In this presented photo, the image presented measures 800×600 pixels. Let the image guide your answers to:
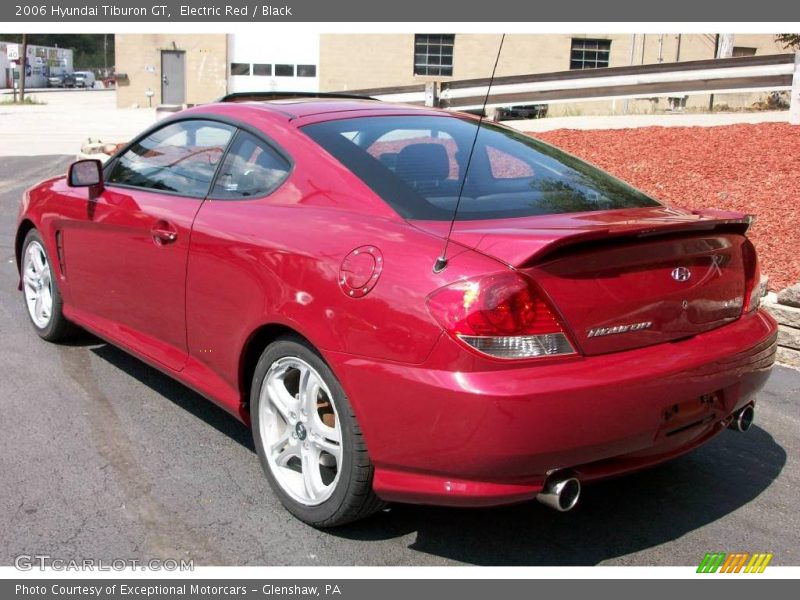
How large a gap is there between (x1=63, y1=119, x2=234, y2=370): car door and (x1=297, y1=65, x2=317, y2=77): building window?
103ft

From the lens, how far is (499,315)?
2.91 meters

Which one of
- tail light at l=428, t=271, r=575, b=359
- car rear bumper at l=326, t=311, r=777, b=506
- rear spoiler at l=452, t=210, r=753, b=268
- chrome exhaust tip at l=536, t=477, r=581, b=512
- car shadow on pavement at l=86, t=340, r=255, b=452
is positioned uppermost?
rear spoiler at l=452, t=210, r=753, b=268

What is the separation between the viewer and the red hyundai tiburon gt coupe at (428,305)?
9.64 ft

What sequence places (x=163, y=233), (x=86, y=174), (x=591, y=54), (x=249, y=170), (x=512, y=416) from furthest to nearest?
(x=591, y=54), (x=86, y=174), (x=163, y=233), (x=249, y=170), (x=512, y=416)

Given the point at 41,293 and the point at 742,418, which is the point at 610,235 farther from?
the point at 41,293

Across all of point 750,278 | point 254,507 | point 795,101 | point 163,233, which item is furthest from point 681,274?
point 795,101

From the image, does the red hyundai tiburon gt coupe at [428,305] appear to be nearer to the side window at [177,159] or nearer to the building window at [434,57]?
the side window at [177,159]

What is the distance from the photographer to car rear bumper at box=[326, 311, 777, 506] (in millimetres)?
2875

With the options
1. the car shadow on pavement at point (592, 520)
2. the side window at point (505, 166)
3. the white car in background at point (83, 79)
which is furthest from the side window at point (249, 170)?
the white car in background at point (83, 79)

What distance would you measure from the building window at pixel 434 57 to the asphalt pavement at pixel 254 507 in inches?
1231

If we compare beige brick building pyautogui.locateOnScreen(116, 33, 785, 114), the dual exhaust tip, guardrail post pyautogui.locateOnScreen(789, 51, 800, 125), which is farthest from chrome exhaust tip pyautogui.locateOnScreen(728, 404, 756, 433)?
beige brick building pyautogui.locateOnScreen(116, 33, 785, 114)

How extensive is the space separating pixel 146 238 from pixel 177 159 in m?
0.46

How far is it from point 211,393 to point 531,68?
105ft

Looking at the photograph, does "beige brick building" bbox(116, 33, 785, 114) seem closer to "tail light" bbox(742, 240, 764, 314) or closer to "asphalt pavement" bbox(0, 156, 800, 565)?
"asphalt pavement" bbox(0, 156, 800, 565)
